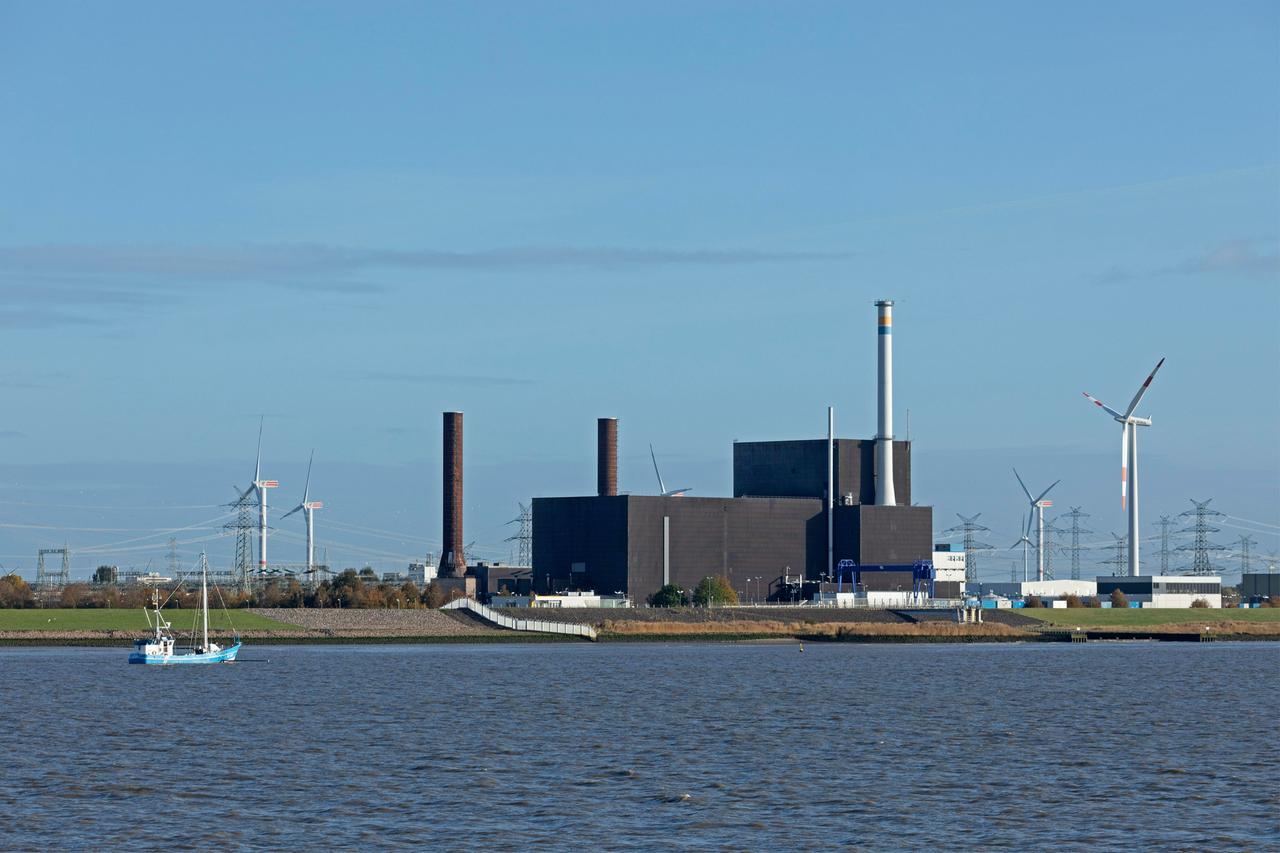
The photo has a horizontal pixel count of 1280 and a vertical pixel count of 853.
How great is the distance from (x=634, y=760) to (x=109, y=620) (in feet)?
422

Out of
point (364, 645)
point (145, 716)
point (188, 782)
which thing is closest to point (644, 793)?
point (188, 782)

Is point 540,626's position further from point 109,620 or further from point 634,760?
point 634,760

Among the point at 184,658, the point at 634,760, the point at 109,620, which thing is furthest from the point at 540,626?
the point at 634,760

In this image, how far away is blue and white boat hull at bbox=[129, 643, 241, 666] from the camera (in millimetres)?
136625

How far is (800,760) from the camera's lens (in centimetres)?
6612

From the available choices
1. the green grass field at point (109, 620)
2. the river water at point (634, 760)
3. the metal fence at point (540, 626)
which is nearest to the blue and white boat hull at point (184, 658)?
the river water at point (634, 760)

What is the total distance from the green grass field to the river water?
5439 centimetres

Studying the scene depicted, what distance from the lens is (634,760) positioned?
66.0 metres

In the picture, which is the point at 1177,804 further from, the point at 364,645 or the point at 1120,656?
the point at 364,645

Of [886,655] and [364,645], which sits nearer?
[886,655]

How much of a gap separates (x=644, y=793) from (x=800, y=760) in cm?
1162

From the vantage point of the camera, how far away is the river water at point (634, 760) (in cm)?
4812

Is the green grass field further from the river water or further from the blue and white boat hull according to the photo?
the river water

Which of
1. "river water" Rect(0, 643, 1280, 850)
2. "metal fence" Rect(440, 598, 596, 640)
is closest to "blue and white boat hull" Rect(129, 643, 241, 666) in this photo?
"river water" Rect(0, 643, 1280, 850)
